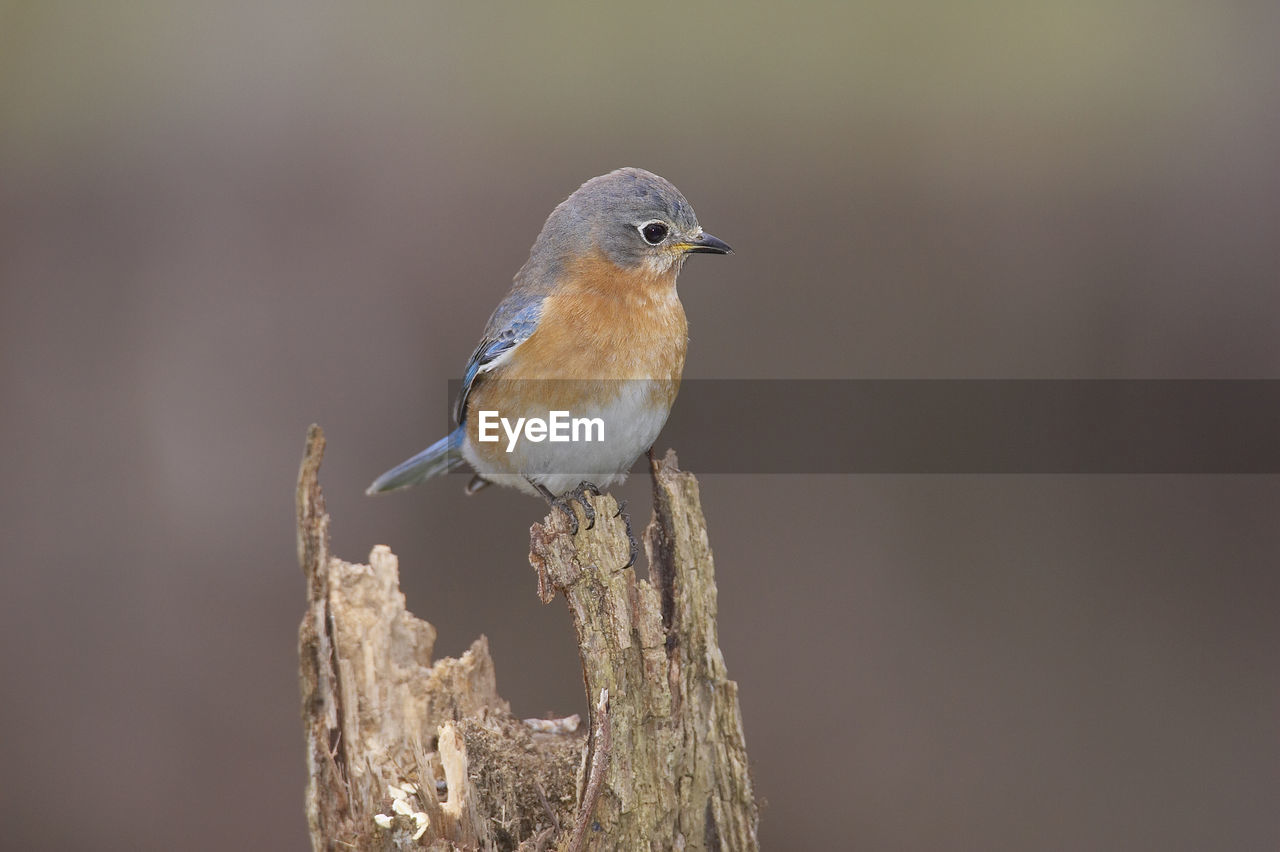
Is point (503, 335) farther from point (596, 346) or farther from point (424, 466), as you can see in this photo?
point (424, 466)

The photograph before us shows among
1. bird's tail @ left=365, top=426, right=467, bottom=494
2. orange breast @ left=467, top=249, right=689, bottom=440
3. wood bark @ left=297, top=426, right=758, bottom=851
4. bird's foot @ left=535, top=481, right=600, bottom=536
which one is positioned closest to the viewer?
wood bark @ left=297, top=426, right=758, bottom=851

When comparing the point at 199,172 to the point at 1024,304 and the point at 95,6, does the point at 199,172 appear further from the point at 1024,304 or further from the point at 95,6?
the point at 1024,304

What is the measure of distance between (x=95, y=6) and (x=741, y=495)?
6054 millimetres

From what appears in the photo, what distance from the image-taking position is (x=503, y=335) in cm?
484

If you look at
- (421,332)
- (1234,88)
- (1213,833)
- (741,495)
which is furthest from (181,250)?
(1213,833)

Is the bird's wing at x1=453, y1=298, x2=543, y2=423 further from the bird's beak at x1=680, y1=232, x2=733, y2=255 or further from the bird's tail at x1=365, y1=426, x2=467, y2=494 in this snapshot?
the bird's beak at x1=680, y1=232, x2=733, y2=255

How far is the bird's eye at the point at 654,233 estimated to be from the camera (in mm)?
4777

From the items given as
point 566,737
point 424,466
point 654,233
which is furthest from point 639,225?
point 566,737

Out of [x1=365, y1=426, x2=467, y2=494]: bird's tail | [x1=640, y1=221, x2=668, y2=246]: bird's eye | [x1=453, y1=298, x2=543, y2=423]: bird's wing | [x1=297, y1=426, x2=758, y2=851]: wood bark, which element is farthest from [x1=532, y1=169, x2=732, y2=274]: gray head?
[x1=365, y1=426, x2=467, y2=494]: bird's tail

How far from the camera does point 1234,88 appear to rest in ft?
26.5

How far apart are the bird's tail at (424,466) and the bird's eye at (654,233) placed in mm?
1449

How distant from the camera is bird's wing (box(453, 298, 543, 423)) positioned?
477 cm

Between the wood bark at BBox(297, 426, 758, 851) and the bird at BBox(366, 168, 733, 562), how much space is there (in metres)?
0.53

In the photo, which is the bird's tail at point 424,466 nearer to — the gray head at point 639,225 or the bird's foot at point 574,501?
the bird's foot at point 574,501
